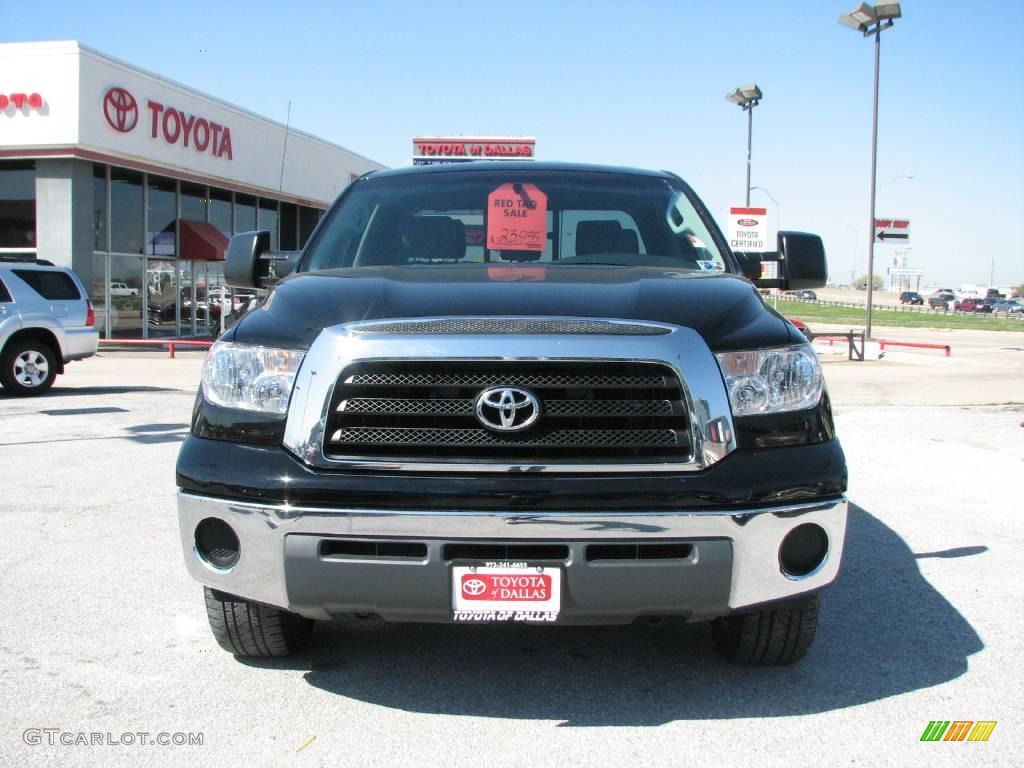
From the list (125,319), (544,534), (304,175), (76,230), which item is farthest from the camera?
(304,175)

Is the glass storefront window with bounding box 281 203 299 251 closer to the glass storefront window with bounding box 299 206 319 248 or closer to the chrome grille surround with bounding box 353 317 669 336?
the glass storefront window with bounding box 299 206 319 248

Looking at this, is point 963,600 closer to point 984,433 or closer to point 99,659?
point 99,659

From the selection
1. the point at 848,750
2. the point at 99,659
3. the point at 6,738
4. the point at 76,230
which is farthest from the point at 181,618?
the point at 76,230

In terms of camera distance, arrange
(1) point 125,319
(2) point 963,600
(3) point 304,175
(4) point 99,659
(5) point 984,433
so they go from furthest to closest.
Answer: (3) point 304,175, (1) point 125,319, (5) point 984,433, (2) point 963,600, (4) point 99,659

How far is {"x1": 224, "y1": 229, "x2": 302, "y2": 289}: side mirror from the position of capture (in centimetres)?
448

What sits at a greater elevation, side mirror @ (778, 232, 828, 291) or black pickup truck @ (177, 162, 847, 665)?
side mirror @ (778, 232, 828, 291)

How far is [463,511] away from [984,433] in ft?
28.3

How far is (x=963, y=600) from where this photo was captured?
4.39 meters

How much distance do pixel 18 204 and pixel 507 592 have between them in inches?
904

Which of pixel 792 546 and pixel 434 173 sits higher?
pixel 434 173

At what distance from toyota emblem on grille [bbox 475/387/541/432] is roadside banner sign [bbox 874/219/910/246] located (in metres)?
25.2

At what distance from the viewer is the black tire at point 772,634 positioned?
329 centimetres

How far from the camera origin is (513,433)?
9.39ft

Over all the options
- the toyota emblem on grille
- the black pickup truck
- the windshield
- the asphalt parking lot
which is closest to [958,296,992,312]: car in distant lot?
the asphalt parking lot
